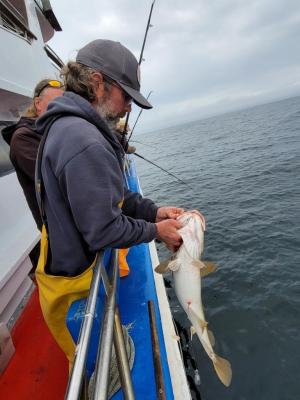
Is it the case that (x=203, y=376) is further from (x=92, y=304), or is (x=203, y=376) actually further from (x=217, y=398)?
(x=92, y=304)

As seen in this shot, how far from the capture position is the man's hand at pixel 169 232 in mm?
2132

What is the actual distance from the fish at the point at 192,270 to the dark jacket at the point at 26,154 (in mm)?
1232

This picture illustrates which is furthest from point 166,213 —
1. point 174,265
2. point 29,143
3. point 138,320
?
point 29,143

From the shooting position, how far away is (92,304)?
4.78 ft

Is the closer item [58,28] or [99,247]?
[99,247]

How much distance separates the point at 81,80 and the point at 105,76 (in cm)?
17

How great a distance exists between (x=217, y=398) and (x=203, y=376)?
32 centimetres

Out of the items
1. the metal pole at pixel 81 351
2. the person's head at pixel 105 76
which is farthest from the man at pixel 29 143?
the metal pole at pixel 81 351

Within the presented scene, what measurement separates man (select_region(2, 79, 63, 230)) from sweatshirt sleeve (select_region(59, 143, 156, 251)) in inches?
41.6

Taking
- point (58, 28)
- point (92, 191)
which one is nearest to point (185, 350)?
point (92, 191)

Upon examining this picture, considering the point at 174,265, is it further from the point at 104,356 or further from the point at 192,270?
the point at 104,356

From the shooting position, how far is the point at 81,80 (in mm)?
1961

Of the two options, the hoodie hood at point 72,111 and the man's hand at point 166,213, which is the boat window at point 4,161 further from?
the hoodie hood at point 72,111

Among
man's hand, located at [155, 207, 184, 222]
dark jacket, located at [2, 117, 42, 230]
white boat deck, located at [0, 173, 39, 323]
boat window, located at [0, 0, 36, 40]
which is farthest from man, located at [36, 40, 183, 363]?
→ boat window, located at [0, 0, 36, 40]
